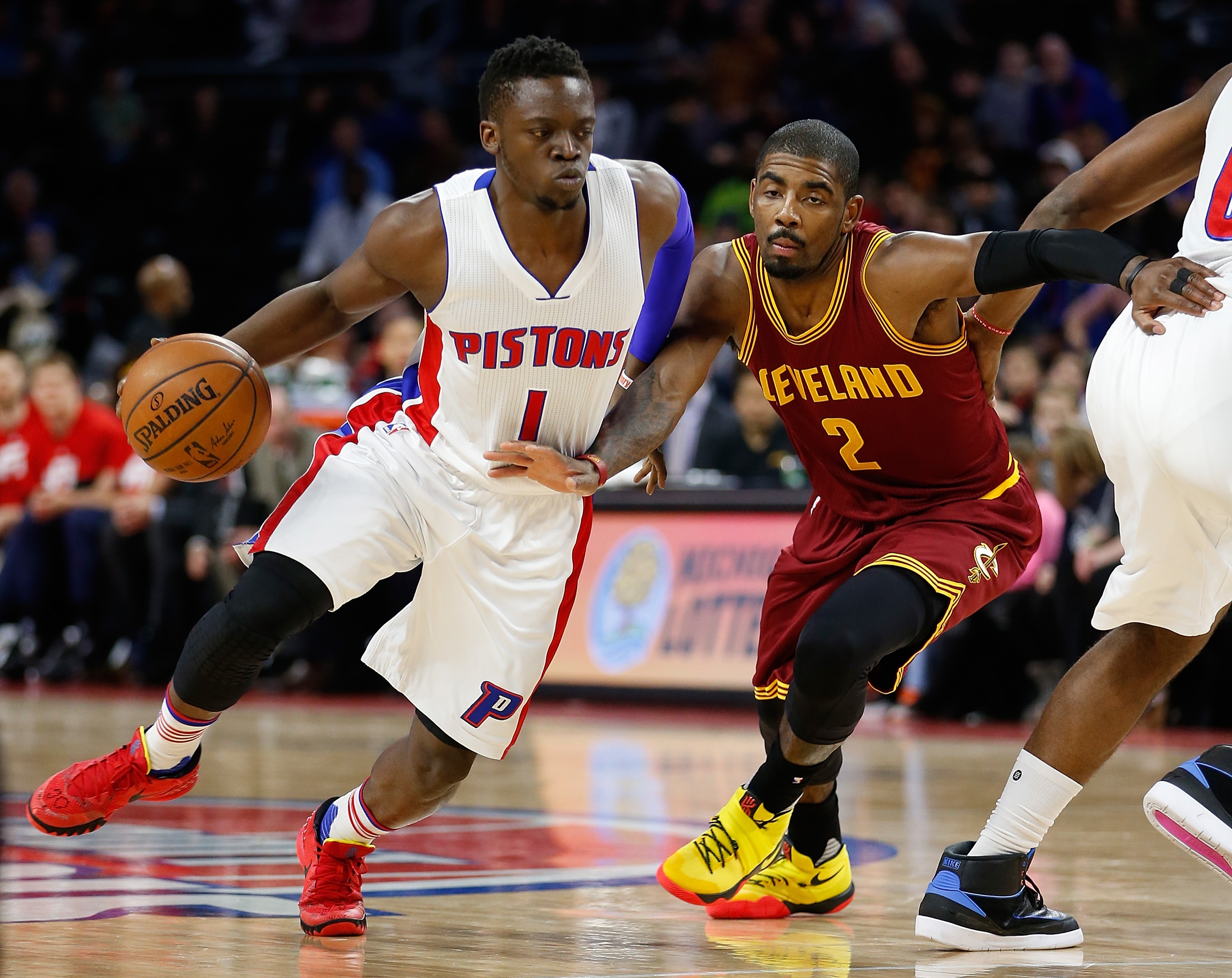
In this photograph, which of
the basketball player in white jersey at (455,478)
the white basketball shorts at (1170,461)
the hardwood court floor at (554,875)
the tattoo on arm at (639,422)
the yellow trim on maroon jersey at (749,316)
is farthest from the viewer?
the yellow trim on maroon jersey at (749,316)

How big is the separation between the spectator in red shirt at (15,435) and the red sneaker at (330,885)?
867 cm

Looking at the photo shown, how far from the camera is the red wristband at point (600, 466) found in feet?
13.5

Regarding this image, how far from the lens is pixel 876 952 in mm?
3664

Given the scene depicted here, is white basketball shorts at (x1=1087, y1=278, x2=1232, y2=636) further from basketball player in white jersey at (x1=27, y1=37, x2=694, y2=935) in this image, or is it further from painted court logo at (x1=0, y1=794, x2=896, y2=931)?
painted court logo at (x1=0, y1=794, x2=896, y2=931)

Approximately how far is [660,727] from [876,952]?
5.43m

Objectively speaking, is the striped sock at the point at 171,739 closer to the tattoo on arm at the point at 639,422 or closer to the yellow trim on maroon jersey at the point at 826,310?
the tattoo on arm at the point at 639,422

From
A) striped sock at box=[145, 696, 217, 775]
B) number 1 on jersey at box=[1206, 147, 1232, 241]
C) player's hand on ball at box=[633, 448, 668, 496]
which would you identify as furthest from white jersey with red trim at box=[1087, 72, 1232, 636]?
striped sock at box=[145, 696, 217, 775]

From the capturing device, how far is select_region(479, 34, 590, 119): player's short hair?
13.0 feet

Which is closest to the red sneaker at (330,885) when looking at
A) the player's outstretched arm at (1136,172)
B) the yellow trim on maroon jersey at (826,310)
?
the yellow trim on maroon jersey at (826,310)

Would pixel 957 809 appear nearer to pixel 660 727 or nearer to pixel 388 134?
pixel 660 727

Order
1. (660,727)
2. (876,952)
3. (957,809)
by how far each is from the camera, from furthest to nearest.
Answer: (660,727) → (957,809) → (876,952)

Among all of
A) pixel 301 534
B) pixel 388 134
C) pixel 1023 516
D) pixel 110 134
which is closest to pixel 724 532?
pixel 1023 516

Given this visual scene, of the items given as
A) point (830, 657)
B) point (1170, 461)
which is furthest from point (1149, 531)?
point (830, 657)

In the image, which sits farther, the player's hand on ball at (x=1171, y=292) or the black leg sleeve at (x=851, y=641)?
the black leg sleeve at (x=851, y=641)
